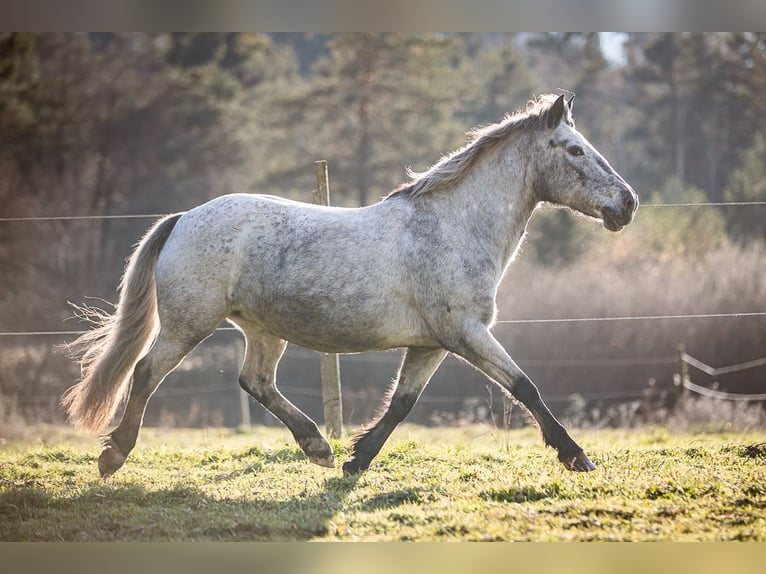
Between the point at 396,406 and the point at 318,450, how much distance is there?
579 millimetres

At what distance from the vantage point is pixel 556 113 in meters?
5.12

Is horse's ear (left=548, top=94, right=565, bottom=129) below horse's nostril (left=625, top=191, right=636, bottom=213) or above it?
above

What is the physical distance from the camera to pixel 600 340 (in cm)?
1385

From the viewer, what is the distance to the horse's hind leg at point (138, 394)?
5250 mm

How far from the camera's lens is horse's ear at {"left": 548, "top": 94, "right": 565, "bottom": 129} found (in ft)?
16.6

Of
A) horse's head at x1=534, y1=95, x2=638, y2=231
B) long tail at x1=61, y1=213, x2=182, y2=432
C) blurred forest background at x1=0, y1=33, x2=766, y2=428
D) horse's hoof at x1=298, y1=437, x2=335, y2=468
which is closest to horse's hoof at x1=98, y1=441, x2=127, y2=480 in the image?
long tail at x1=61, y1=213, x2=182, y2=432

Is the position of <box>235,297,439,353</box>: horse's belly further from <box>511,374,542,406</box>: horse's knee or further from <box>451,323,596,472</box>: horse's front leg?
<box>511,374,542,406</box>: horse's knee

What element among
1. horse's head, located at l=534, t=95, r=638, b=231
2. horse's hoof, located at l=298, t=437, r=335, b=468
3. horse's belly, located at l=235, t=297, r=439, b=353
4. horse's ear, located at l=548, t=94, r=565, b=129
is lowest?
horse's hoof, located at l=298, t=437, r=335, b=468

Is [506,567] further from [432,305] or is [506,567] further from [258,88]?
[258,88]

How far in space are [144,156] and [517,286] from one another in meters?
9.44

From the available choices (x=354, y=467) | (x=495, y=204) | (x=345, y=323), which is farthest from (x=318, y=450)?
(x=495, y=204)

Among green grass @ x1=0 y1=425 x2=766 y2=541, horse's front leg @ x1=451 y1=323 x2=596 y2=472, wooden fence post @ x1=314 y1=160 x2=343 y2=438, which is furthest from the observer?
wooden fence post @ x1=314 y1=160 x2=343 y2=438

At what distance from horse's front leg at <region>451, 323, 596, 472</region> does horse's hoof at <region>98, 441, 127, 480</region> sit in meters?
2.20

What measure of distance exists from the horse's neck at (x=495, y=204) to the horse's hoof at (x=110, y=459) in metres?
2.47
